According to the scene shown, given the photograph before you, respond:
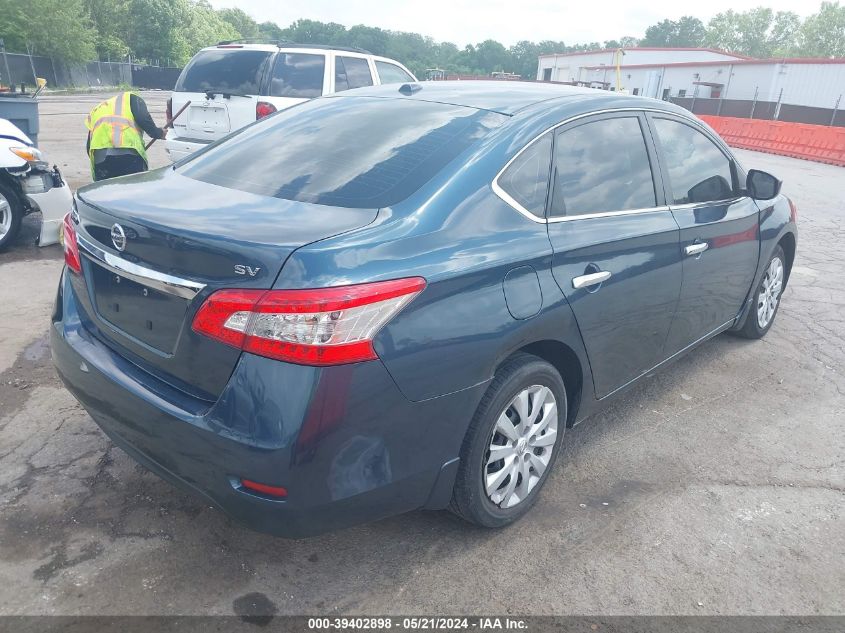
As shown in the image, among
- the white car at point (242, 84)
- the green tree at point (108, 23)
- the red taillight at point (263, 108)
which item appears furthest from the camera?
the green tree at point (108, 23)

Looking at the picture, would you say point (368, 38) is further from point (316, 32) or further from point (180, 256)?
point (180, 256)

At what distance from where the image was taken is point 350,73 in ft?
29.6

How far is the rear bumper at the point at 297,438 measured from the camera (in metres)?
2.08

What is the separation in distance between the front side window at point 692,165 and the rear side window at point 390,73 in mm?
6433

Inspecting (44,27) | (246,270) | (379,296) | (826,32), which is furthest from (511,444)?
(826,32)

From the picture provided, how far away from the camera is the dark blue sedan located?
83.0 inches

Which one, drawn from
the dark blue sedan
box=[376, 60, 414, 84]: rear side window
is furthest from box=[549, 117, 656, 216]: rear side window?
box=[376, 60, 414, 84]: rear side window

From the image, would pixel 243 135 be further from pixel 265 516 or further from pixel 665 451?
pixel 665 451

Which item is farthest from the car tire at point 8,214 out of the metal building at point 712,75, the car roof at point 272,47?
the metal building at point 712,75

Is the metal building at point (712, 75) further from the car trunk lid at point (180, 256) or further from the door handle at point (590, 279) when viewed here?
the car trunk lid at point (180, 256)

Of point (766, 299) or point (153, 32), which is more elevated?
point (153, 32)

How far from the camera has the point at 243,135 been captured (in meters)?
3.39

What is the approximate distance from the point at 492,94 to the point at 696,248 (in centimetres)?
137

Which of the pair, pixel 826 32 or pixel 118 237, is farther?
pixel 826 32
